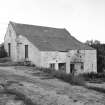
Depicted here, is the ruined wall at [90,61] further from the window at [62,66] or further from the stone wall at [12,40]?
the stone wall at [12,40]

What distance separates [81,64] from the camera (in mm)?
20203

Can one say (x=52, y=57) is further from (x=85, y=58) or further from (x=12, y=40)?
(x=12, y=40)

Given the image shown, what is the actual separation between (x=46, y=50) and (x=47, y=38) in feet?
12.7

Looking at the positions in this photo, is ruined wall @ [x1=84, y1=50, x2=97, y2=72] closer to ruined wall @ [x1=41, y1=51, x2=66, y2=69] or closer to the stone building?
the stone building

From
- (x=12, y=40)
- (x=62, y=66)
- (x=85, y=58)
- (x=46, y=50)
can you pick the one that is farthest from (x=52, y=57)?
(x=12, y=40)

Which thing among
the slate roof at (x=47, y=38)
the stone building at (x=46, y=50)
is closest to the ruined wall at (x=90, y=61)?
the stone building at (x=46, y=50)

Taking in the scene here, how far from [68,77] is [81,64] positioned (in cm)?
1116

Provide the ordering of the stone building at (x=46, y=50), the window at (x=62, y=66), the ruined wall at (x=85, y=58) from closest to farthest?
the stone building at (x=46, y=50), the window at (x=62, y=66), the ruined wall at (x=85, y=58)

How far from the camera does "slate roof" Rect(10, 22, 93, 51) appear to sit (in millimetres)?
18516

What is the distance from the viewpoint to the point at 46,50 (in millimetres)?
17234

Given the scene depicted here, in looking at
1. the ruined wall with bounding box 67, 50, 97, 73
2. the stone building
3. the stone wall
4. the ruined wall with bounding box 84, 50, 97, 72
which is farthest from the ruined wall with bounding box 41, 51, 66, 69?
the stone wall

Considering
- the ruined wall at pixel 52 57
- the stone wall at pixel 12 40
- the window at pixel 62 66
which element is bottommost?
the window at pixel 62 66

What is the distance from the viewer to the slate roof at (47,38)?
1852 cm

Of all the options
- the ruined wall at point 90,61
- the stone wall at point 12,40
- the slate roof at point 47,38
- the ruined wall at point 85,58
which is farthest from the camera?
the ruined wall at point 90,61
